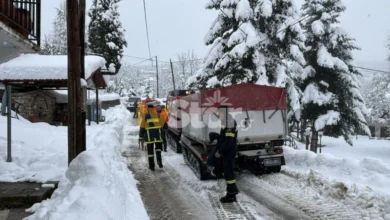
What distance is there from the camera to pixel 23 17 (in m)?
6.54

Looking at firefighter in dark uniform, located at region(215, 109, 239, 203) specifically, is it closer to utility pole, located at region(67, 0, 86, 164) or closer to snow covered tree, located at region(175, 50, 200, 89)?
utility pole, located at region(67, 0, 86, 164)

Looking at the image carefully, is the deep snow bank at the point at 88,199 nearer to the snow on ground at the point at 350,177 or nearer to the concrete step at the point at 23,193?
the concrete step at the point at 23,193

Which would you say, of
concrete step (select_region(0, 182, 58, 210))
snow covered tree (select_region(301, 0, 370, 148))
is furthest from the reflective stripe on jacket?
snow covered tree (select_region(301, 0, 370, 148))

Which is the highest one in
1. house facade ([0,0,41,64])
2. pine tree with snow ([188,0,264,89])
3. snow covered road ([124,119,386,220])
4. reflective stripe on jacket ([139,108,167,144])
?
pine tree with snow ([188,0,264,89])

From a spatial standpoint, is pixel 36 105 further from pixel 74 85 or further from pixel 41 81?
pixel 74 85

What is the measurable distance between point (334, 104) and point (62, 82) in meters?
16.4

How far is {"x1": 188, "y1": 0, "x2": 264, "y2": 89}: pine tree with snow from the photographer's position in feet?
52.9

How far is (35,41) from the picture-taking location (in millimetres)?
6945

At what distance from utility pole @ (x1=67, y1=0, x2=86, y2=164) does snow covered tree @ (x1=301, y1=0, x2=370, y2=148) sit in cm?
1816

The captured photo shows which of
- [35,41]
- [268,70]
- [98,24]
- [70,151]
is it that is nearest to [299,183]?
[70,151]

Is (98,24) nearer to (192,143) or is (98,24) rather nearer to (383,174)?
(192,143)

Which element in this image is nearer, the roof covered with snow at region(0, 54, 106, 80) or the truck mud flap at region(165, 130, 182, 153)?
the truck mud flap at region(165, 130, 182, 153)

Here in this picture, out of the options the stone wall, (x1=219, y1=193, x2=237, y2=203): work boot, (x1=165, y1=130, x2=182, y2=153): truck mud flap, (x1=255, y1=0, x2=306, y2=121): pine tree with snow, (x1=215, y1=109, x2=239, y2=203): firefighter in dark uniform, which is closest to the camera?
(x1=219, y1=193, x2=237, y2=203): work boot

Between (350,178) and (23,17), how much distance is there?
7510 millimetres
